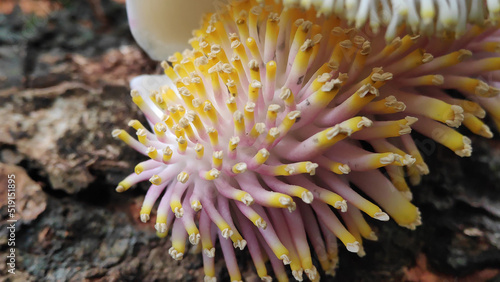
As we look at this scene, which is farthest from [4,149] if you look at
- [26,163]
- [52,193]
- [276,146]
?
[276,146]

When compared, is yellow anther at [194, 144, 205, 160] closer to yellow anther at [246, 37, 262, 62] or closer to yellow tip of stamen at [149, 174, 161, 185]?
yellow tip of stamen at [149, 174, 161, 185]

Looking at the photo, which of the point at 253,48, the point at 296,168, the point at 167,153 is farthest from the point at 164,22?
the point at 296,168

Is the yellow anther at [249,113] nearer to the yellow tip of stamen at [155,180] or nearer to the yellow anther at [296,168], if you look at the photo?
the yellow anther at [296,168]

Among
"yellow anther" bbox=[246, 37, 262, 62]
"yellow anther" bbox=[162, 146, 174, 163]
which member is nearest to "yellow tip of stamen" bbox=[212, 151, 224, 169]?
"yellow anther" bbox=[162, 146, 174, 163]

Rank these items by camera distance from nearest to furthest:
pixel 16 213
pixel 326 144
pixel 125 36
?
pixel 326 144 < pixel 16 213 < pixel 125 36

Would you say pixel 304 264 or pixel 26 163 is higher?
pixel 26 163

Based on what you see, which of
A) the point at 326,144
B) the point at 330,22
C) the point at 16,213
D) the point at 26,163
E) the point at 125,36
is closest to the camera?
the point at 326,144

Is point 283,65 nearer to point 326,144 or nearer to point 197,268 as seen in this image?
point 326,144

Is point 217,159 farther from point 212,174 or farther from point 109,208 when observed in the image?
point 109,208

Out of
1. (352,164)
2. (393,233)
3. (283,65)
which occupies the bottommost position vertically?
(393,233)
